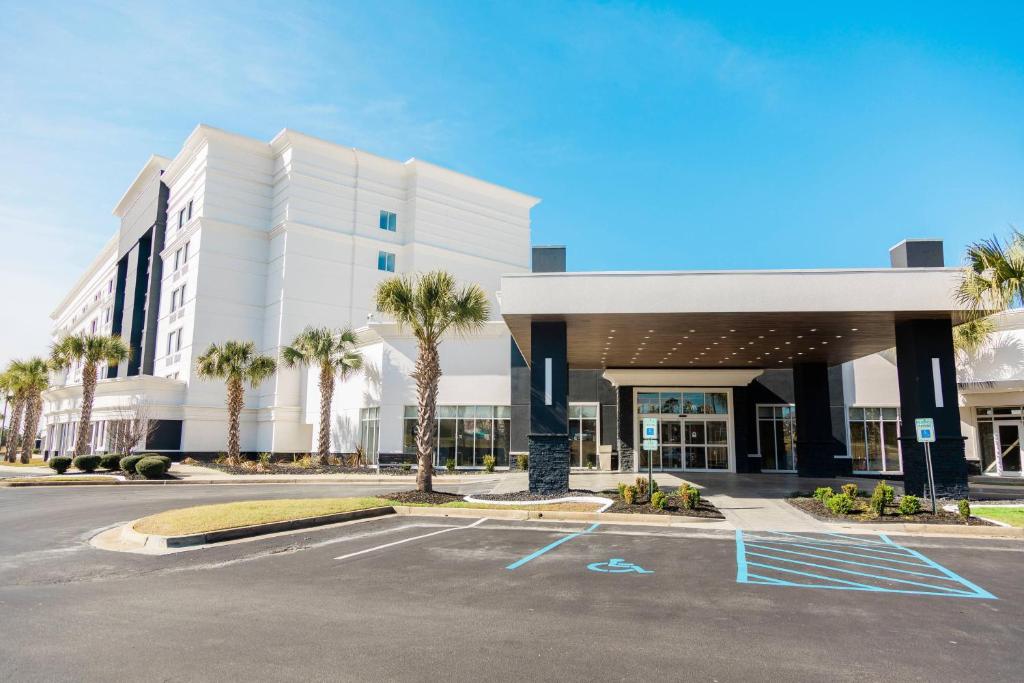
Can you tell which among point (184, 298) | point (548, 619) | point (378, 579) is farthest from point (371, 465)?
point (548, 619)

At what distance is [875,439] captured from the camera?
105 ft

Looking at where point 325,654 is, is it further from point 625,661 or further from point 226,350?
point 226,350

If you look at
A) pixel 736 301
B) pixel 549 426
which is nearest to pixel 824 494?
pixel 736 301

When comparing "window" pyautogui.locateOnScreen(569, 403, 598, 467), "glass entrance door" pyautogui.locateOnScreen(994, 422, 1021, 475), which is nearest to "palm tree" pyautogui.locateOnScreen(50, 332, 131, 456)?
"window" pyautogui.locateOnScreen(569, 403, 598, 467)

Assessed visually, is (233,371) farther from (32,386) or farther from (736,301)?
(736,301)

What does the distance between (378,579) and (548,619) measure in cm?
309

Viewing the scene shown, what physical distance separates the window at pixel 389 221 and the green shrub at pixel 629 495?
38.3 m

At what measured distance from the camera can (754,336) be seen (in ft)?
73.3

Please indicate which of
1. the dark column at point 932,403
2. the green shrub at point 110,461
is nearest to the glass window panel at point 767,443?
the dark column at point 932,403

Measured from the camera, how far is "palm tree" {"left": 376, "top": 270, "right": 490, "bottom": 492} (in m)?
19.3

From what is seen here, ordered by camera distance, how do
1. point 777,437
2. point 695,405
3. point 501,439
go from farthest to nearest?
point 501,439, point 695,405, point 777,437

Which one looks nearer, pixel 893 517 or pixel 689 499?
pixel 893 517

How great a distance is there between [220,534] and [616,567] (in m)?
7.72

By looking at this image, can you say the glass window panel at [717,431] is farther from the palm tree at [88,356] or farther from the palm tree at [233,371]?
the palm tree at [88,356]
